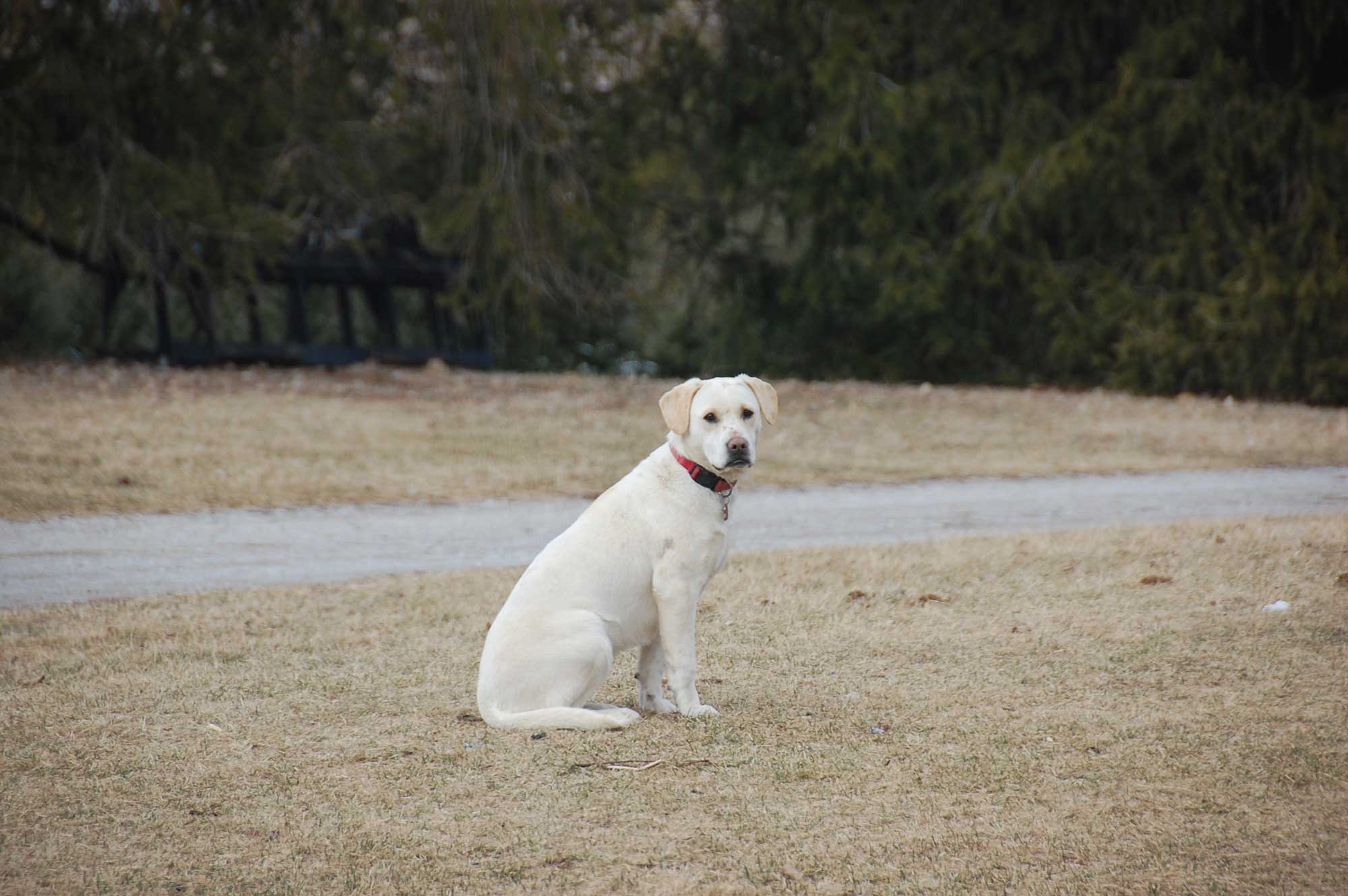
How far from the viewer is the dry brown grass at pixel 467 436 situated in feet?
37.5

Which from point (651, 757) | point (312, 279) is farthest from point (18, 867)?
point (312, 279)

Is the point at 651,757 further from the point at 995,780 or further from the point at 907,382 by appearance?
the point at 907,382

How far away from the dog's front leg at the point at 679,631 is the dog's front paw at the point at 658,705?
0.45ft

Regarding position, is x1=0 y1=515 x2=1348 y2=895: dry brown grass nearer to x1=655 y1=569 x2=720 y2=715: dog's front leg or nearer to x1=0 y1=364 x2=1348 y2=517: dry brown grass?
x1=655 y1=569 x2=720 y2=715: dog's front leg

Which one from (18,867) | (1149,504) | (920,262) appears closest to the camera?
(18,867)

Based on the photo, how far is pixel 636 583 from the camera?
16.2ft

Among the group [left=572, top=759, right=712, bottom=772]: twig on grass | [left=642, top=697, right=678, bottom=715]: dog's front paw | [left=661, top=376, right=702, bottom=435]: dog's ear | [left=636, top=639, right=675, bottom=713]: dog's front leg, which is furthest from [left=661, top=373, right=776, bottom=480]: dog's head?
[left=572, top=759, right=712, bottom=772]: twig on grass

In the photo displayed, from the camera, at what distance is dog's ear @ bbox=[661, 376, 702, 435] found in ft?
16.3

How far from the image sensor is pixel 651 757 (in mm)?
4492

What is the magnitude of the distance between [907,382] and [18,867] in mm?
23521

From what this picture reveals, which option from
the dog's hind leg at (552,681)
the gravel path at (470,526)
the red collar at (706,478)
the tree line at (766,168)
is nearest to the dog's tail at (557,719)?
the dog's hind leg at (552,681)

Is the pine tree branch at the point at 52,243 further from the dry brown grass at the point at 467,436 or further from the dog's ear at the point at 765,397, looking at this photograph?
the dog's ear at the point at 765,397

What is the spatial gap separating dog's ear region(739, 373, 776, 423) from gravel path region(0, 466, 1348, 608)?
142 inches

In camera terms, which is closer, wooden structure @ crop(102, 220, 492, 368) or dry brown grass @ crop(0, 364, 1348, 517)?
dry brown grass @ crop(0, 364, 1348, 517)
